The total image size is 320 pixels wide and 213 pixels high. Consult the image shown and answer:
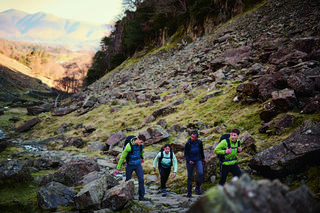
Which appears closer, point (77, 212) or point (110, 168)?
point (77, 212)

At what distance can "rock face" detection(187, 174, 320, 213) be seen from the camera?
1.76 metres

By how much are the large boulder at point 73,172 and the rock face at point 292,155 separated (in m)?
6.42

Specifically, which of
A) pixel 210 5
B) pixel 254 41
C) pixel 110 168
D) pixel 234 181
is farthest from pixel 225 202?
pixel 210 5

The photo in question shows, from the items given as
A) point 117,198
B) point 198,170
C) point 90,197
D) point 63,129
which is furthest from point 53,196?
point 63,129

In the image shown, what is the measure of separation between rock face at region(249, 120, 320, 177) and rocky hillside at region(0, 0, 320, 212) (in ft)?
0.08

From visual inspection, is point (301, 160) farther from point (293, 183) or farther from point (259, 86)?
point (259, 86)

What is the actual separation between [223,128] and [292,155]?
4.82 metres

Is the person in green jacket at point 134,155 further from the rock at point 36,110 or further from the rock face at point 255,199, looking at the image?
the rock at point 36,110

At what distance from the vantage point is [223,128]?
377 inches

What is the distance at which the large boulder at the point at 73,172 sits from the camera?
7204 millimetres

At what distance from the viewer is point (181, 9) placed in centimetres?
4091

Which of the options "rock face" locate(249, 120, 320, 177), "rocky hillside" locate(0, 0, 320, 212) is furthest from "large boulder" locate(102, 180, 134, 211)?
"rock face" locate(249, 120, 320, 177)

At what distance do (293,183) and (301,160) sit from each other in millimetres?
624

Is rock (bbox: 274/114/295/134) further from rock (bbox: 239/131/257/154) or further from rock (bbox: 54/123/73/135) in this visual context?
rock (bbox: 54/123/73/135)
